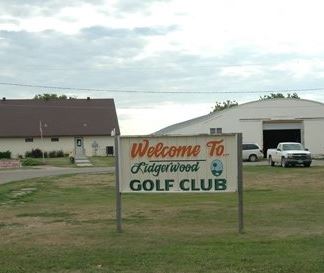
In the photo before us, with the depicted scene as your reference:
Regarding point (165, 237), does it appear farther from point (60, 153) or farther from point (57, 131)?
point (57, 131)

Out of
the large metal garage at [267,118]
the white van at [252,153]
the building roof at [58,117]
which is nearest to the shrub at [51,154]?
the building roof at [58,117]

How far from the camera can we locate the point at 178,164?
11289 mm

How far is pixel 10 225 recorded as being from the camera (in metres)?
12.3

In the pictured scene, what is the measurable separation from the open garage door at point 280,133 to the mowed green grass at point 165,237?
53.4m

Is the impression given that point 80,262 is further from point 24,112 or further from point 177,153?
point 24,112

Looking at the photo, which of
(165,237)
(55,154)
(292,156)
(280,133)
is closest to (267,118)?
(280,133)

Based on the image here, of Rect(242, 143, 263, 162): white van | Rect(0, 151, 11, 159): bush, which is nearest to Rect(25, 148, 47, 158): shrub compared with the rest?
Rect(0, 151, 11, 159): bush

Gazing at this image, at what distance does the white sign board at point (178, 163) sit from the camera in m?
11.1

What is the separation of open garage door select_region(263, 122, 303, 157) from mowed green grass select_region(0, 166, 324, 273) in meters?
53.4

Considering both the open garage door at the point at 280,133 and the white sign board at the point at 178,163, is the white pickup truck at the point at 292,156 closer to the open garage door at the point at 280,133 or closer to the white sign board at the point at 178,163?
the open garage door at the point at 280,133

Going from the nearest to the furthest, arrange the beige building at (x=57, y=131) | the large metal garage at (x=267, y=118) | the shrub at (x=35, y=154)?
the large metal garage at (x=267, y=118) → the shrub at (x=35, y=154) → the beige building at (x=57, y=131)

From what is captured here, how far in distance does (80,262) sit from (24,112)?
72.0 meters

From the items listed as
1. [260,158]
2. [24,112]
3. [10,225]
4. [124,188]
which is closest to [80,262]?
[124,188]

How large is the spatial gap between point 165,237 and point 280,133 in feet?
205
